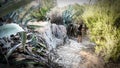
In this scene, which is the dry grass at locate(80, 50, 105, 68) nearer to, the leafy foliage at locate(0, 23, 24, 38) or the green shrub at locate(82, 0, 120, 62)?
the green shrub at locate(82, 0, 120, 62)

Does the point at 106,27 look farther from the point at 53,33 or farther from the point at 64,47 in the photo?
the point at 53,33

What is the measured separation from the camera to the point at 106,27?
11.8ft

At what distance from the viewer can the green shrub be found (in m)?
3.45

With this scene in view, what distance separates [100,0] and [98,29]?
0.72 m

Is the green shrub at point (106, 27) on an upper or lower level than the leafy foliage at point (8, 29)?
lower

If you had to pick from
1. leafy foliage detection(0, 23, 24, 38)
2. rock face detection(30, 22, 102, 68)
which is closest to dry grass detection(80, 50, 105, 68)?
rock face detection(30, 22, 102, 68)

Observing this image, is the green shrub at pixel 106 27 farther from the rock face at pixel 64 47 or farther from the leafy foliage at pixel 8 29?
the leafy foliage at pixel 8 29

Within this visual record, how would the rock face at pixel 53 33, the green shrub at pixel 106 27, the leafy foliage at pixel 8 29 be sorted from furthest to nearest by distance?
1. the rock face at pixel 53 33
2. the green shrub at pixel 106 27
3. the leafy foliage at pixel 8 29

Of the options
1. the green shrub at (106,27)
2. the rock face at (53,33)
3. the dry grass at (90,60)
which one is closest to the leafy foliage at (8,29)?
the dry grass at (90,60)

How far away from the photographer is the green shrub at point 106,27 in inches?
136

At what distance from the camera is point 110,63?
3416mm

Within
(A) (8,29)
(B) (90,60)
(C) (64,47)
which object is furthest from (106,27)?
(A) (8,29)

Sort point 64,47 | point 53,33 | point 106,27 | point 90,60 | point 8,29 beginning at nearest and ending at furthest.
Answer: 1. point 8,29
2. point 90,60
3. point 106,27
4. point 64,47
5. point 53,33

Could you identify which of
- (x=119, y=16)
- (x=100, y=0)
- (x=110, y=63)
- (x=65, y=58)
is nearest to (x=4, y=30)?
(x=65, y=58)
